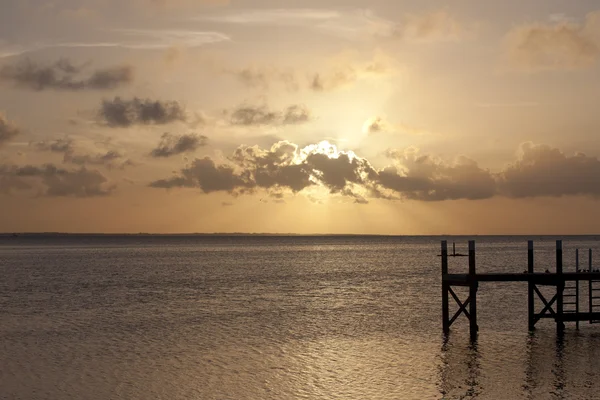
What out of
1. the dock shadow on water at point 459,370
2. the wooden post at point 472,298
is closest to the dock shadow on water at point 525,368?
the dock shadow on water at point 459,370

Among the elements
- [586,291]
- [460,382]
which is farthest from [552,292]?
[460,382]

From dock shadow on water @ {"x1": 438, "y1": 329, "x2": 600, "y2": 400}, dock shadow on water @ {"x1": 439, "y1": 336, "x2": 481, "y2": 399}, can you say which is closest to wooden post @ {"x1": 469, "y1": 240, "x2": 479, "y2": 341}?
dock shadow on water @ {"x1": 438, "y1": 329, "x2": 600, "y2": 400}

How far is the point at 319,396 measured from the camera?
2598 cm

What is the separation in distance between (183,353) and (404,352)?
1146 cm

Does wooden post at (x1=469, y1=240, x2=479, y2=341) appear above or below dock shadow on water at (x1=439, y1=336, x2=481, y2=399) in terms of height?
above

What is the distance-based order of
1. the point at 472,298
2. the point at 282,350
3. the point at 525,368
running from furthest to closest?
the point at 472,298, the point at 282,350, the point at 525,368

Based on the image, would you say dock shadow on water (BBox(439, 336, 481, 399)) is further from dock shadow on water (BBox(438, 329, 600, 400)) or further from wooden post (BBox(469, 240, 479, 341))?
wooden post (BBox(469, 240, 479, 341))

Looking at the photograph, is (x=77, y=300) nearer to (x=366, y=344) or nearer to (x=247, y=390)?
(x=366, y=344)

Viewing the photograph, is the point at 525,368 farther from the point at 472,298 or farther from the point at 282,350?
the point at 282,350

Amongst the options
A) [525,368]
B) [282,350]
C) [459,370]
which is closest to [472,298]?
[525,368]

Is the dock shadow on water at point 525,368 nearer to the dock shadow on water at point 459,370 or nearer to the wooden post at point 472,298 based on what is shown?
the dock shadow on water at point 459,370

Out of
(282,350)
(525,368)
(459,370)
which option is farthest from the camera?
(282,350)

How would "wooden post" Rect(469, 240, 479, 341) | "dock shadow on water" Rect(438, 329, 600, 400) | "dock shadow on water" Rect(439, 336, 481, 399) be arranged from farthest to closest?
"wooden post" Rect(469, 240, 479, 341) < "dock shadow on water" Rect(439, 336, 481, 399) < "dock shadow on water" Rect(438, 329, 600, 400)

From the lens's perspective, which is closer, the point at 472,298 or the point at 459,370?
the point at 459,370
